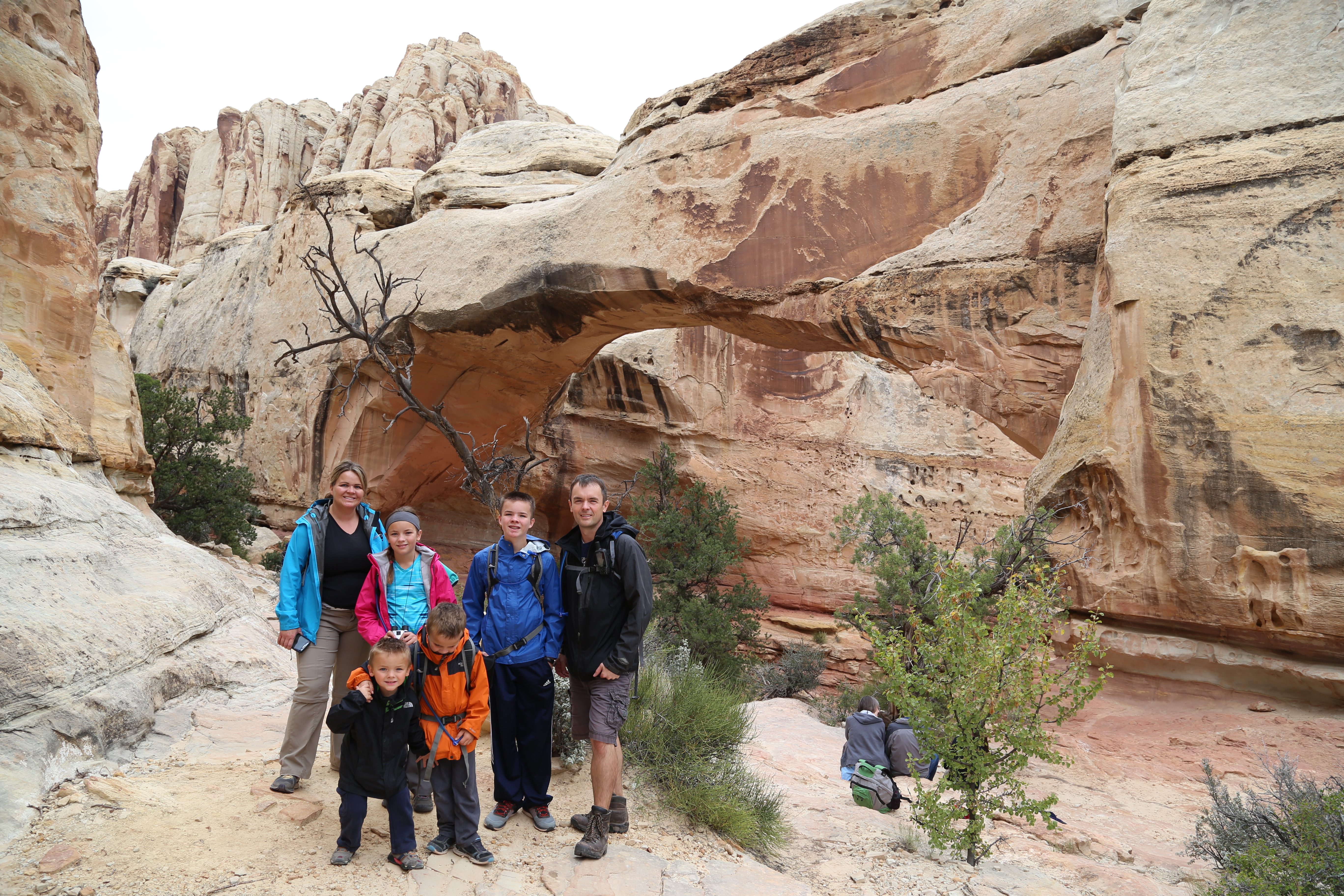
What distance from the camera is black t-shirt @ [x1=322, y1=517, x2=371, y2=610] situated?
3.49 metres

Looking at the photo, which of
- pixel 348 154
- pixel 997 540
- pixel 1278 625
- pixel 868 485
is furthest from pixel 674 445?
pixel 348 154

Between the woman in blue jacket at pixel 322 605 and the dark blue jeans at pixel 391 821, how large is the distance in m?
0.59

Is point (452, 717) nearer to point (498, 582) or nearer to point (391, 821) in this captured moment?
point (391, 821)

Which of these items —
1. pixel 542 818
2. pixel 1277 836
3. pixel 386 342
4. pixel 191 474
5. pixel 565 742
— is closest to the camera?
pixel 542 818

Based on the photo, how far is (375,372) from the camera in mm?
10875

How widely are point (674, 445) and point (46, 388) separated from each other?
33.5ft

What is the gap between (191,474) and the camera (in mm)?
10695

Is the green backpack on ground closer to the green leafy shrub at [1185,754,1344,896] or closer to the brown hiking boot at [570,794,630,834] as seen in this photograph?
the green leafy shrub at [1185,754,1344,896]

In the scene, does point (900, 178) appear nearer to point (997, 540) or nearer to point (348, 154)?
point (997, 540)

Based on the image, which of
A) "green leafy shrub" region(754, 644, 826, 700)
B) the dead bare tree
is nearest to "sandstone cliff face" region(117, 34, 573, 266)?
the dead bare tree

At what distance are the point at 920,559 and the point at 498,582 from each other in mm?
7093

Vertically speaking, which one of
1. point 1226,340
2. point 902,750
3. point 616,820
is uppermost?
point 1226,340

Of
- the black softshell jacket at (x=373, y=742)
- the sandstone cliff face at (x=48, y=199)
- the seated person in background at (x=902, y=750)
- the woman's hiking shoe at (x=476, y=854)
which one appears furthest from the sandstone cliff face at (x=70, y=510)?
the seated person in background at (x=902, y=750)

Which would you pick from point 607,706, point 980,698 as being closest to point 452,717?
point 607,706
